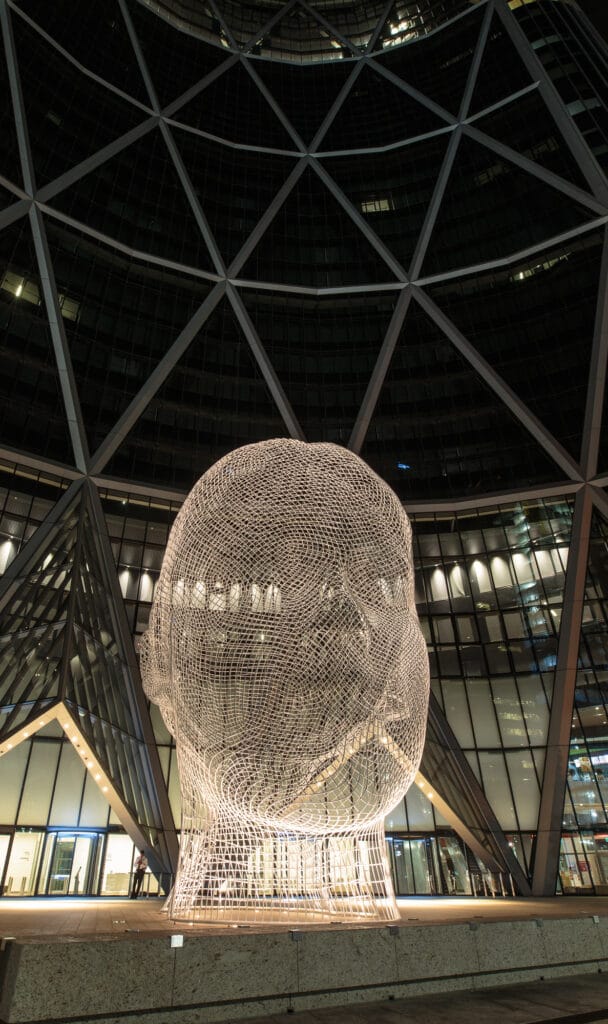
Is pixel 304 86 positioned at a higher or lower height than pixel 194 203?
higher

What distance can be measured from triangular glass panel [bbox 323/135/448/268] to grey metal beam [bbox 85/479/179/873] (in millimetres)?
21579

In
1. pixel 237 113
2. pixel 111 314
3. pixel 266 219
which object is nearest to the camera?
pixel 111 314

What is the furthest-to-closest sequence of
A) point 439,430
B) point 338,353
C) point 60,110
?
point 338,353
point 439,430
point 60,110

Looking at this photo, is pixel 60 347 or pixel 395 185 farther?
pixel 395 185

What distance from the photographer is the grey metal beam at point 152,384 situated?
92.6ft

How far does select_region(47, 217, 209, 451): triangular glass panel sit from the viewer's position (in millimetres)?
29469

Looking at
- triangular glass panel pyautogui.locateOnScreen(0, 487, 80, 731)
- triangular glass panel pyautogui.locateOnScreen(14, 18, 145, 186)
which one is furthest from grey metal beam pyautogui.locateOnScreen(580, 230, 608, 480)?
triangular glass panel pyautogui.locateOnScreen(14, 18, 145, 186)

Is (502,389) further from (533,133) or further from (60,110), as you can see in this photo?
(60,110)

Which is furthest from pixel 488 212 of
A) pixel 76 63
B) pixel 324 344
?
pixel 76 63

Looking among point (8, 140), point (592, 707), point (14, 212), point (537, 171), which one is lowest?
point (592, 707)

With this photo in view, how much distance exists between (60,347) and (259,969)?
91.7 feet

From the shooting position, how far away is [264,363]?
105 ft

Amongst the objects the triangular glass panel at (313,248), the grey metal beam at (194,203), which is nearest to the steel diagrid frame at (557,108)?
the triangular glass panel at (313,248)

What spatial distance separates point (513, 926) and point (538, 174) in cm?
3398
